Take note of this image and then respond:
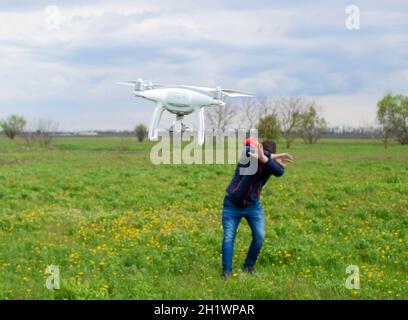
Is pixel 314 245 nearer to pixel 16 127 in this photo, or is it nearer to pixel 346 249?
pixel 346 249

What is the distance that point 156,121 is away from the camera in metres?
2.92

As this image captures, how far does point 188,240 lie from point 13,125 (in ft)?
268

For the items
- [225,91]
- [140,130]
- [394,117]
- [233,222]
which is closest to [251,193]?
[233,222]

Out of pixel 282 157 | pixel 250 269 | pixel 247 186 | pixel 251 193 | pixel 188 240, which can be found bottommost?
pixel 250 269

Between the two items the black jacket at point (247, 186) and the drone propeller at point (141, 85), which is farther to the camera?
the black jacket at point (247, 186)

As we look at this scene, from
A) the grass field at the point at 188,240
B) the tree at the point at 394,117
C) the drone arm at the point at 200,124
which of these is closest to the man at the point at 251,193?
the grass field at the point at 188,240

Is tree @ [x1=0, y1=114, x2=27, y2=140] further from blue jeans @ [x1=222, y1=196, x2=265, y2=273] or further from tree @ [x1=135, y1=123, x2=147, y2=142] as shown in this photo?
blue jeans @ [x1=222, y1=196, x2=265, y2=273]

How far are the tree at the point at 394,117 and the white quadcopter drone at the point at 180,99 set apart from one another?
70.7 meters

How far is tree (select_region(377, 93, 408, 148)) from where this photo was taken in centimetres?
7344

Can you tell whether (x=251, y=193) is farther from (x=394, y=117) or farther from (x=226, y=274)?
(x=394, y=117)

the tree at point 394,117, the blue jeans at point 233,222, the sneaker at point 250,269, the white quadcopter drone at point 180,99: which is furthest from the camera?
the tree at point 394,117

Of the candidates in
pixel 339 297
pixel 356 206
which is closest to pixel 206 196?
pixel 356 206

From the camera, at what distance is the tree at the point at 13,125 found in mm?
86625

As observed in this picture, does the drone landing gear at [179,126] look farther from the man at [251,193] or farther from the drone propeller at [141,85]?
the man at [251,193]
